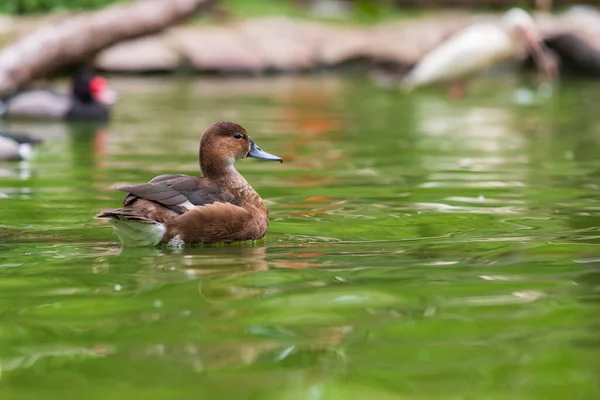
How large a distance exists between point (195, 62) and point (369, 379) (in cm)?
2061

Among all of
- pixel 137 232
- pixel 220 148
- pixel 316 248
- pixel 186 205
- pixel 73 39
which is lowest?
pixel 316 248

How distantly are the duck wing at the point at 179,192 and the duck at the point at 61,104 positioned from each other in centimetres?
915

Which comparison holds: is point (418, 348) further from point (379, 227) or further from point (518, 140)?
point (518, 140)

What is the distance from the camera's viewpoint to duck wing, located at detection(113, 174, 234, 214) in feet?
20.4

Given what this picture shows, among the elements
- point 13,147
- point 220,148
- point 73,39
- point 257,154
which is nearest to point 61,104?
point 73,39

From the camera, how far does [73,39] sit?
16.1 metres

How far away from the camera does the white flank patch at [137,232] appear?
6109mm

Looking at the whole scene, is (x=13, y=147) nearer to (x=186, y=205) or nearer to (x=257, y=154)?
(x=257, y=154)

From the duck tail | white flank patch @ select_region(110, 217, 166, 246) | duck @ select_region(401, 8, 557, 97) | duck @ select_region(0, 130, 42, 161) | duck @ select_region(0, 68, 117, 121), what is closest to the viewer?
the duck tail

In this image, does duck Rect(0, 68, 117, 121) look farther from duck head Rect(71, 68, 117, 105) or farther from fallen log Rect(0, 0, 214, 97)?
fallen log Rect(0, 0, 214, 97)

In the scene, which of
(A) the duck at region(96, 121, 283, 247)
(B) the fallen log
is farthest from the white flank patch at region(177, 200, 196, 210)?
(B) the fallen log

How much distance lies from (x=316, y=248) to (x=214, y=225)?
538mm

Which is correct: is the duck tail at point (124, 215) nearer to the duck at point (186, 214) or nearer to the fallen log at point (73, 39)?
the duck at point (186, 214)

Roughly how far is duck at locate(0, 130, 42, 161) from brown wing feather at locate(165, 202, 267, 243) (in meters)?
5.08
